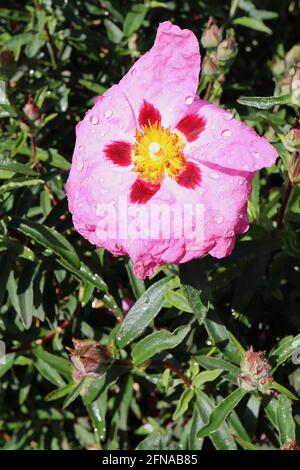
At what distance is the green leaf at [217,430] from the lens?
2.23m

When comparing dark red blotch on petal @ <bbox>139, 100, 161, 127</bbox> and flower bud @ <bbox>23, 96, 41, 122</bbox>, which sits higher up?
dark red blotch on petal @ <bbox>139, 100, 161, 127</bbox>

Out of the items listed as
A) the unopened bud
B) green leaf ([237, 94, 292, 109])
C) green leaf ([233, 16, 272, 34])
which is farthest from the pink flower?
green leaf ([233, 16, 272, 34])

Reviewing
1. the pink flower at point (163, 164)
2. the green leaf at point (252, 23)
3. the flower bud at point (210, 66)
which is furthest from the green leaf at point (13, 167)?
the green leaf at point (252, 23)

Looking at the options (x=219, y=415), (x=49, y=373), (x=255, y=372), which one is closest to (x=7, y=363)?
(x=49, y=373)

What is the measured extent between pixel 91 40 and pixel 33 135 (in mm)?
631

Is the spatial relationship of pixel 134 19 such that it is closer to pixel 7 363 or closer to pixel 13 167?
pixel 13 167

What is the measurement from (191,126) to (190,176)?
15 centimetres

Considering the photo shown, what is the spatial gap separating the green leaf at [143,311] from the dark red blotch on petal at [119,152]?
1.70 feet

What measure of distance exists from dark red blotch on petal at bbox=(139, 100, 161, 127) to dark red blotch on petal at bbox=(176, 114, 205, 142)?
0.23 feet

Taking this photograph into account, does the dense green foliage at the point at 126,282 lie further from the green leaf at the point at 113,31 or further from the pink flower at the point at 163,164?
the pink flower at the point at 163,164

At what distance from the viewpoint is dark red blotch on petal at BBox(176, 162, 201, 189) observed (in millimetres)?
1733

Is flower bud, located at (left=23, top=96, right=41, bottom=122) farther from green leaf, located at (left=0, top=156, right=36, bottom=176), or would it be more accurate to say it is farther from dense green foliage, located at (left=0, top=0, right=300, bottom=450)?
green leaf, located at (left=0, top=156, right=36, bottom=176)
